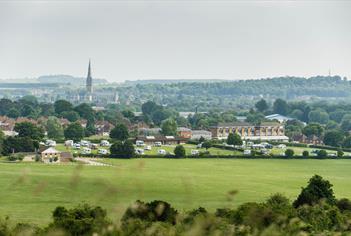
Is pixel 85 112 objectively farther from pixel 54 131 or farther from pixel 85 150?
→ pixel 85 150

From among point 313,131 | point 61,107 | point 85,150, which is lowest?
point 85,150

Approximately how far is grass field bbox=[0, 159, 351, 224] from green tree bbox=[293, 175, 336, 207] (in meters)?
2.06

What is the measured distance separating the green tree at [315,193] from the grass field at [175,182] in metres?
2.06

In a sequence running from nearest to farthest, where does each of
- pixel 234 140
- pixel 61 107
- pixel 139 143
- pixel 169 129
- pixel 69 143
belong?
1. pixel 69 143
2. pixel 234 140
3. pixel 139 143
4. pixel 169 129
5. pixel 61 107

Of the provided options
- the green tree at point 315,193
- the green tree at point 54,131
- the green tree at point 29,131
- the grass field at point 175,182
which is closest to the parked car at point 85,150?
the green tree at point 29,131

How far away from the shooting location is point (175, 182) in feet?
95.5

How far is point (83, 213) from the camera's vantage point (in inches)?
645

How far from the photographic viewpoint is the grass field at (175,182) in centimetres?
2219

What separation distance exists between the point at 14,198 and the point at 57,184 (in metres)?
3.36

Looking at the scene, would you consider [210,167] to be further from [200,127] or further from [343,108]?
[343,108]

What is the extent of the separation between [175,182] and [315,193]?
25.6ft

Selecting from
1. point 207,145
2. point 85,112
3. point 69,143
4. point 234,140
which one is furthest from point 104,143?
point 85,112

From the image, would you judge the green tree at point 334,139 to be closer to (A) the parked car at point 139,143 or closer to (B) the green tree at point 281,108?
(A) the parked car at point 139,143

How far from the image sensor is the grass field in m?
22.2
